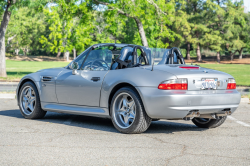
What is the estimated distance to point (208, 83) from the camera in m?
5.93

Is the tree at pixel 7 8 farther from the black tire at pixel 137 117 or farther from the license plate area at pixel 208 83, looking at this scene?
the license plate area at pixel 208 83

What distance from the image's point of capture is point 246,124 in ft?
24.7

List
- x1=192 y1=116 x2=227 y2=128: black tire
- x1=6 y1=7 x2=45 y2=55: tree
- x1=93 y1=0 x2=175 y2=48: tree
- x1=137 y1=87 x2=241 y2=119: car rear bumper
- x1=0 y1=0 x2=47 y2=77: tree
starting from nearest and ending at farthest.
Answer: x1=137 y1=87 x2=241 y2=119: car rear bumper, x1=192 y1=116 x2=227 y2=128: black tire, x1=93 y1=0 x2=175 y2=48: tree, x1=0 y1=0 x2=47 y2=77: tree, x1=6 y1=7 x2=45 y2=55: tree

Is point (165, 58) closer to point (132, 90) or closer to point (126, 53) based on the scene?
point (126, 53)

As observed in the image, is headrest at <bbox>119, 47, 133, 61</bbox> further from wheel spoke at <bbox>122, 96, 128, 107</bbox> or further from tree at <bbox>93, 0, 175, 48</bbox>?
tree at <bbox>93, 0, 175, 48</bbox>

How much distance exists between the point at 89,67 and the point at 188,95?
2.23 meters

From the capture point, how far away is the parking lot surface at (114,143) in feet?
14.6

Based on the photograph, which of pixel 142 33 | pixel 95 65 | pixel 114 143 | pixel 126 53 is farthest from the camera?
pixel 142 33

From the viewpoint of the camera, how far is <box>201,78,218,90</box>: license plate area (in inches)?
231

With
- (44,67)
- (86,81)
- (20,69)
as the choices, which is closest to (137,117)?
(86,81)

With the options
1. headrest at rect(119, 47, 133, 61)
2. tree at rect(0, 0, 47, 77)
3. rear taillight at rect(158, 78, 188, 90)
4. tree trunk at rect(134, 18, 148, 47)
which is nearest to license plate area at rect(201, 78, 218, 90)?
rear taillight at rect(158, 78, 188, 90)

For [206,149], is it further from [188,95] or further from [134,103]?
[134,103]

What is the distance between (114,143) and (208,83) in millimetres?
1753

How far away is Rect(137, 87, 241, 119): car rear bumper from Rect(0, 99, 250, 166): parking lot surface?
1.36 ft
